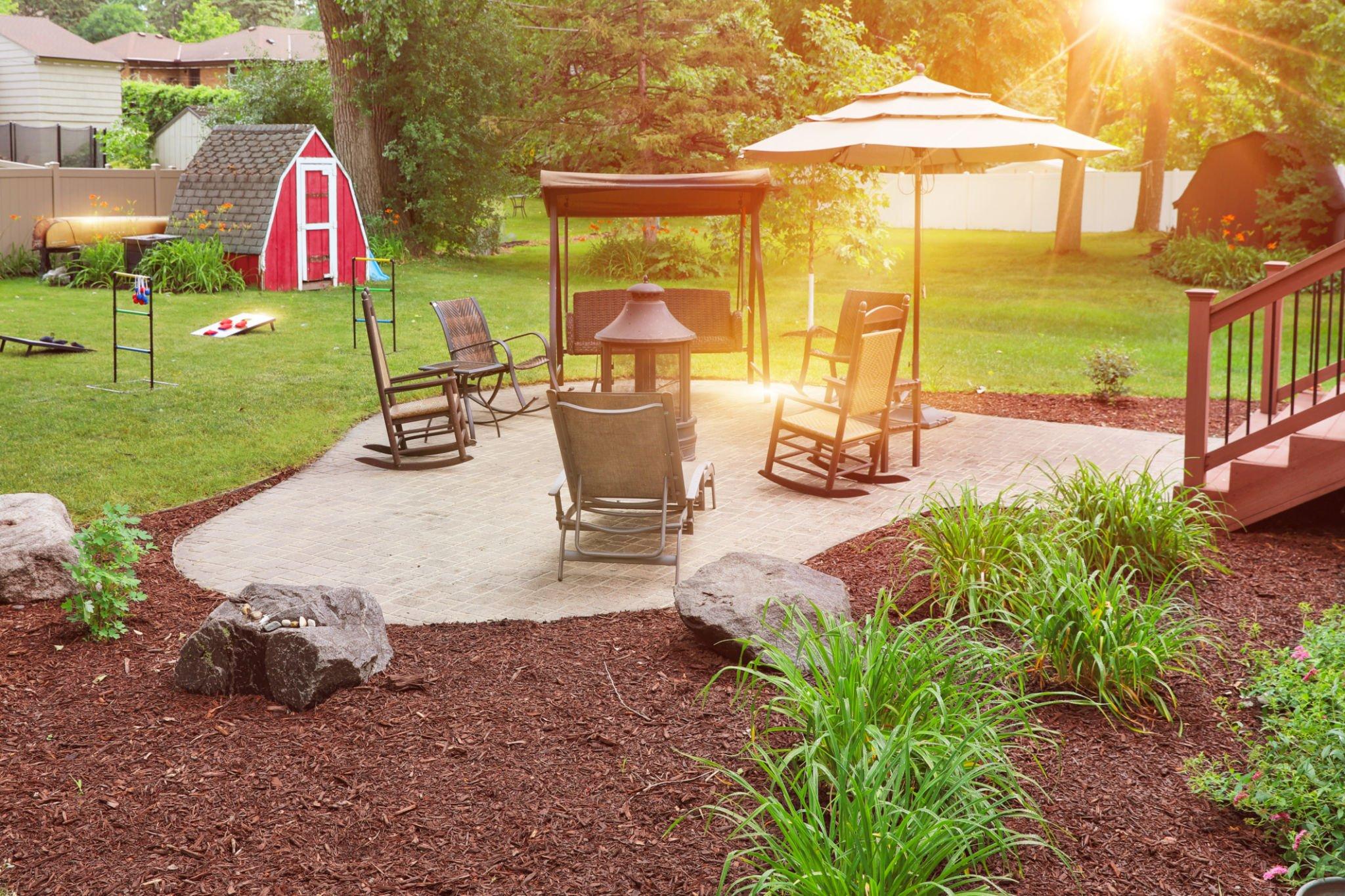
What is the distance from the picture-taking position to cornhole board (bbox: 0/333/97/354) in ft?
39.8

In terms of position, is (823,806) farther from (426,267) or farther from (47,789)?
(426,267)

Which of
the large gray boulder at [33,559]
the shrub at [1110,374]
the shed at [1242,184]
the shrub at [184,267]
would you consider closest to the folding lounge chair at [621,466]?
the large gray boulder at [33,559]

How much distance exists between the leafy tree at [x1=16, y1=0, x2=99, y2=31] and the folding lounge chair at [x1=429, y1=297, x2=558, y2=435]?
2716 inches

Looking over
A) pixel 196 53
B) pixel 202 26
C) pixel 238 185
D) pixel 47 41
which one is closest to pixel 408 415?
pixel 238 185

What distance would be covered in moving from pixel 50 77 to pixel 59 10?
43.5m

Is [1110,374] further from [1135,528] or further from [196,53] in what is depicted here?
[196,53]

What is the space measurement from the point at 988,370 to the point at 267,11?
74614 mm

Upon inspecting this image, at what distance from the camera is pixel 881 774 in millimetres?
3150

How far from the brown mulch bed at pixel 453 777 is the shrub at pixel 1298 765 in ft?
0.29

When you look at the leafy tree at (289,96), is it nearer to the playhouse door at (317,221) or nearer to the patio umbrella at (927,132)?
the playhouse door at (317,221)

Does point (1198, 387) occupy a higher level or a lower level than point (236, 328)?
higher

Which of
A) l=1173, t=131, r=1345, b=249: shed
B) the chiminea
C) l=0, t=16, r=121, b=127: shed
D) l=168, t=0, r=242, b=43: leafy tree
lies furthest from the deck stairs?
l=168, t=0, r=242, b=43: leafy tree

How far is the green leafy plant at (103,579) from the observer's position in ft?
15.5

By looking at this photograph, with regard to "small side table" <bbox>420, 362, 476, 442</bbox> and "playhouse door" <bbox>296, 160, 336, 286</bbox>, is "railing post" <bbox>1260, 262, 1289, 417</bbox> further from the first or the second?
"playhouse door" <bbox>296, 160, 336, 286</bbox>
